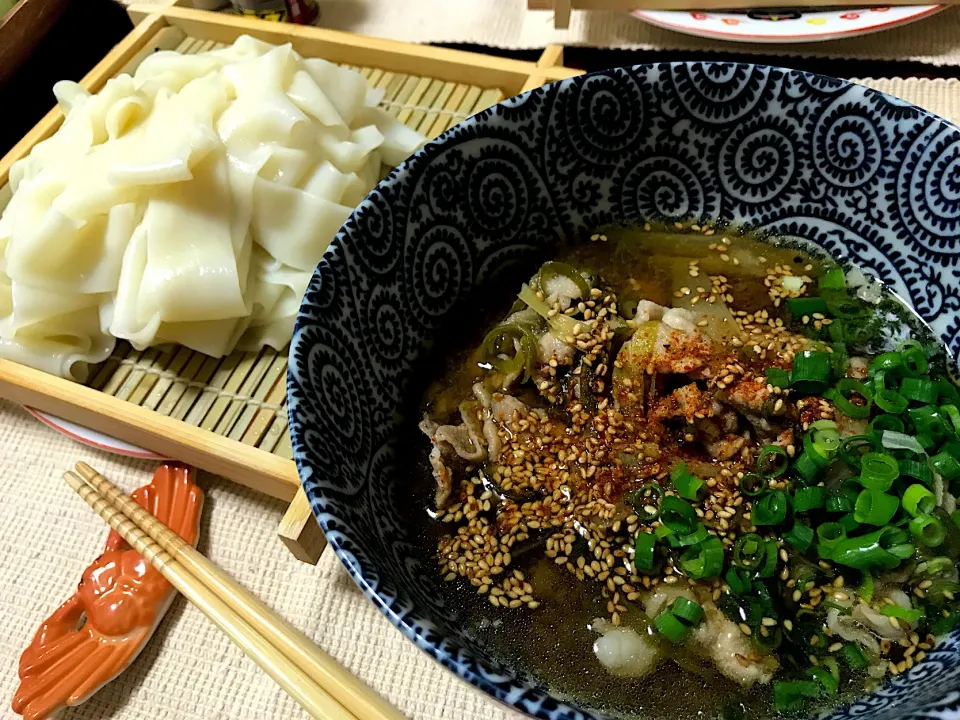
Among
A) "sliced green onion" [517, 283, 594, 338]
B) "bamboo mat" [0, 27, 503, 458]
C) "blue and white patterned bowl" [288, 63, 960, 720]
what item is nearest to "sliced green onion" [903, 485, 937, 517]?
"blue and white patterned bowl" [288, 63, 960, 720]

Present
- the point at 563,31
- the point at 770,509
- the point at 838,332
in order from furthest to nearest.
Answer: the point at 563,31 → the point at 838,332 → the point at 770,509

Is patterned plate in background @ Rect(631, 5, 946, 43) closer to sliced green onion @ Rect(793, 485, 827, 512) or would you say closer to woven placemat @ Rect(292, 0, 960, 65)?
woven placemat @ Rect(292, 0, 960, 65)

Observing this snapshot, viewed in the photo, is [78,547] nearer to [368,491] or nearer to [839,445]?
[368,491]

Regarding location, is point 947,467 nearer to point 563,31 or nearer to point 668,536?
point 668,536

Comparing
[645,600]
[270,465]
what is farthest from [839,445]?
[270,465]

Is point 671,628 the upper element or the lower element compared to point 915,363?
lower

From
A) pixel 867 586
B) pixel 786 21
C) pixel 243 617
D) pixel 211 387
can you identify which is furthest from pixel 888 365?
pixel 211 387
